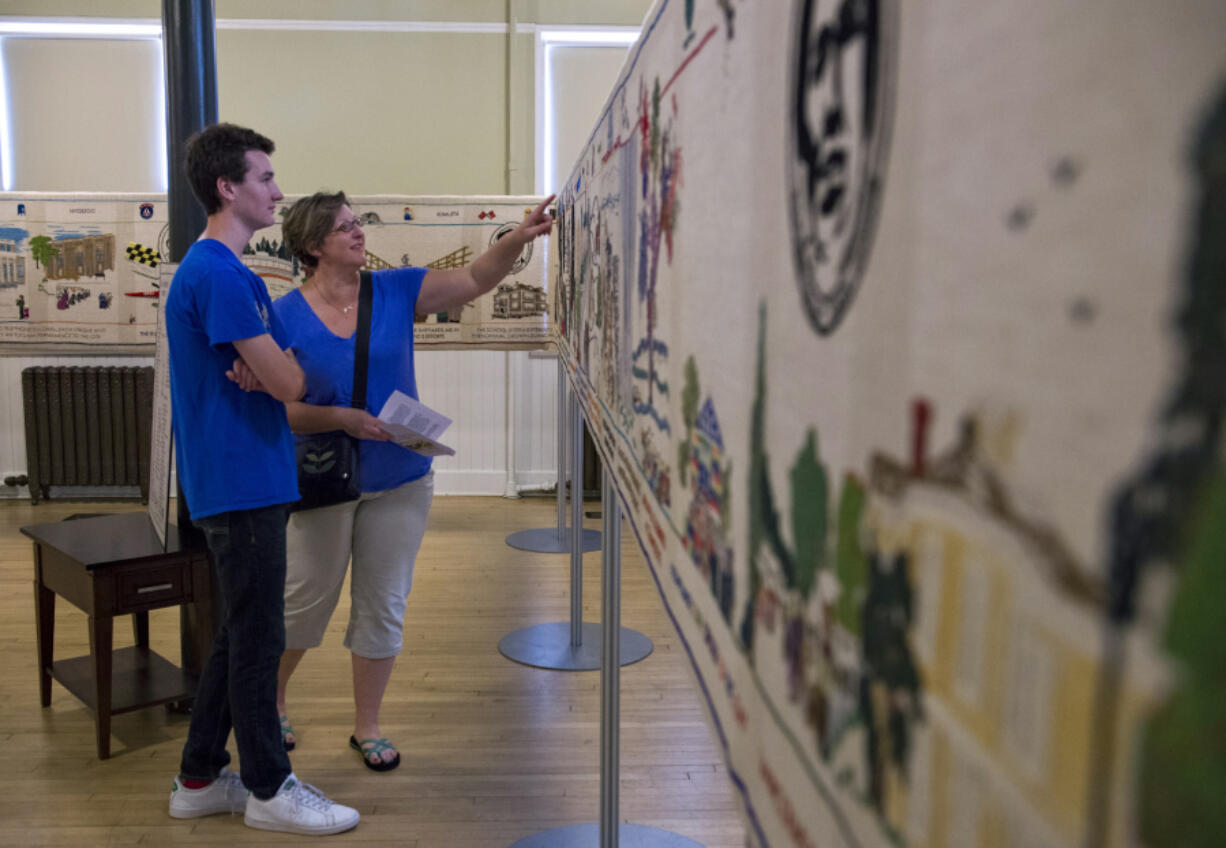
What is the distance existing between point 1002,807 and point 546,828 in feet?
8.50

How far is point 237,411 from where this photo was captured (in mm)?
2246

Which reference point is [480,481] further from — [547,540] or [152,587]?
[152,587]

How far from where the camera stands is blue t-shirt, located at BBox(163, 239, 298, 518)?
2150 millimetres

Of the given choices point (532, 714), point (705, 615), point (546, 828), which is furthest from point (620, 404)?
point (532, 714)

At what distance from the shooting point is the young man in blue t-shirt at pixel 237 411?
7.13 feet

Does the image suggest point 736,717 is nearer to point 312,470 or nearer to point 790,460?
point 790,460

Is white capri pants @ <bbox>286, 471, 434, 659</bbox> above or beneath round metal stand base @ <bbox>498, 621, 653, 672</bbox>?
above

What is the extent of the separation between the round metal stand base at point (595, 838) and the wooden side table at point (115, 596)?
52.5 inches

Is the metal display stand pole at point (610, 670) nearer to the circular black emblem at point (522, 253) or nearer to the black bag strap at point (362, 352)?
the black bag strap at point (362, 352)

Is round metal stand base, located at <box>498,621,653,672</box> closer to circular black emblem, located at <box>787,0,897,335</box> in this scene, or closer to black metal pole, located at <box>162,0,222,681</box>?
black metal pole, located at <box>162,0,222,681</box>

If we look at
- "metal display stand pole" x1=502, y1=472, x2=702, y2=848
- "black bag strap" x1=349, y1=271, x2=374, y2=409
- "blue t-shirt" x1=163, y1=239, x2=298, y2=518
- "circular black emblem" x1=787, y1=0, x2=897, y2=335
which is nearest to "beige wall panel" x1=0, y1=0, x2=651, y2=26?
"black bag strap" x1=349, y1=271, x2=374, y2=409

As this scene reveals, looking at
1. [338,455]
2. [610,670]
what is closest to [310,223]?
Result: [338,455]

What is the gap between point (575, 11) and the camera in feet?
23.8

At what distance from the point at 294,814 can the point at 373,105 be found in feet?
18.8
